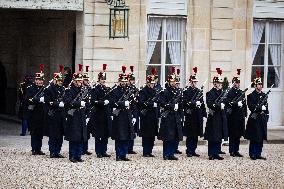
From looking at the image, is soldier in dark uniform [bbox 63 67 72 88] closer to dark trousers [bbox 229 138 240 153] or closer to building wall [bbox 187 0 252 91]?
building wall [bbox 187 0 252 91]

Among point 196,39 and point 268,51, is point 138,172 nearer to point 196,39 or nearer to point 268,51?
point 196,39

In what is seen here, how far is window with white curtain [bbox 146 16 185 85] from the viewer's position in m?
22.8

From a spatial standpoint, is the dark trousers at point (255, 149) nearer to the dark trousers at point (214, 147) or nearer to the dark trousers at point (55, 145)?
the dark trousers at point (214, 147)

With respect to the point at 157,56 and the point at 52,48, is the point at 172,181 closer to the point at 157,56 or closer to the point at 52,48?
the point at 157,56

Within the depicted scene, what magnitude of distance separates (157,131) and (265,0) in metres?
7.41

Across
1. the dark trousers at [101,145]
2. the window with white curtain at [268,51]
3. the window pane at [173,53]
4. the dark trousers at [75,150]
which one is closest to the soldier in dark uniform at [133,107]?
the dark trousers at [101,145]

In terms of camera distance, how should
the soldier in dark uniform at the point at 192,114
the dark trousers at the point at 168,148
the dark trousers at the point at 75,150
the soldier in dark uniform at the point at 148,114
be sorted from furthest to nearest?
the soldier in dark uniform at the point at 192,114 → the soldier in dark uniform at the point at 148,114 → the dark trousers at the point at 168,148 → the dark trousers at the point at 75,150

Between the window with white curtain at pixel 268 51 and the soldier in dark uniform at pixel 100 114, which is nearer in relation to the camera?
the soldier in dark uniform at pixel 100 114

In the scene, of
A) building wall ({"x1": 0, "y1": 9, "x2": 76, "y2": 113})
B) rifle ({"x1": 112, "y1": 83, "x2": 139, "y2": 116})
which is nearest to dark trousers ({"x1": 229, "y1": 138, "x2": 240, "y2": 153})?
rifle ({"x1": 112, "y1": 83, "x2": 139, "y2": 116})

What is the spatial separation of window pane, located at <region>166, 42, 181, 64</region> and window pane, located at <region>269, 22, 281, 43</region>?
2927 millimetres

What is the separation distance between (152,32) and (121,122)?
239 inches

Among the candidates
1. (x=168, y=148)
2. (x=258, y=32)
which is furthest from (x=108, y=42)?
(x=168, y=148)

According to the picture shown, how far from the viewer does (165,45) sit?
75.4 ft

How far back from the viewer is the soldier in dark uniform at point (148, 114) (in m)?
17.7
